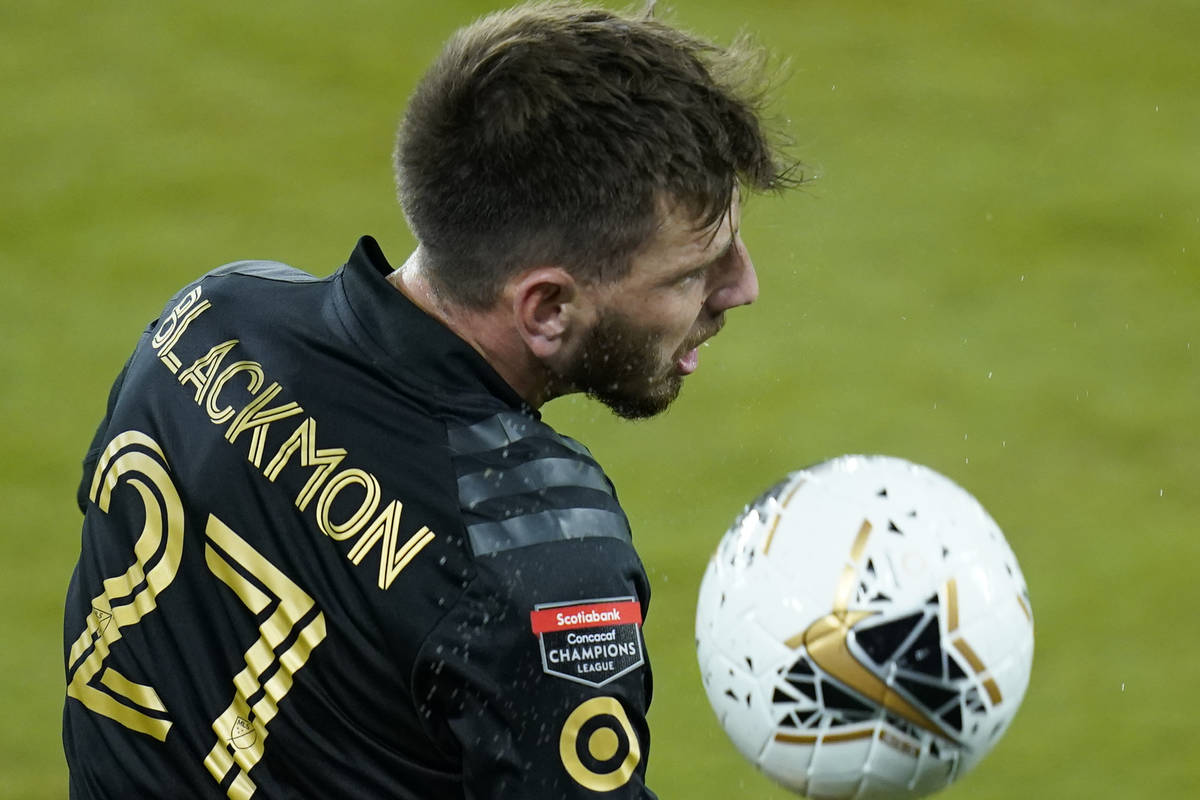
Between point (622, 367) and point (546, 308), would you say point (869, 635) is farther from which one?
point (546, 308)

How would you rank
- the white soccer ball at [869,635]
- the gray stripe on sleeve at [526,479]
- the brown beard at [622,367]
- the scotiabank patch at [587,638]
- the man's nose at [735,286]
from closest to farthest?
the scotiabank patch at [587,638]
the gray stripe on sleeve at [526,479]
the white soccer ball at [869,635]
the brown beard at [622,367]
the man's nose at [735,286]

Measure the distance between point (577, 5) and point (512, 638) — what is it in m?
1.11

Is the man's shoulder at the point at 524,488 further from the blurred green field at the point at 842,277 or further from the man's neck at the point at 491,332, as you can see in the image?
the blurred green field at the point at 842,277

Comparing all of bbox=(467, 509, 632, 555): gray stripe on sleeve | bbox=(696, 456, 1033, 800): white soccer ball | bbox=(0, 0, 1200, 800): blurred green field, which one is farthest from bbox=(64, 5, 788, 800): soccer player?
bbox=(0, 0, 1200, 800): blurred green field

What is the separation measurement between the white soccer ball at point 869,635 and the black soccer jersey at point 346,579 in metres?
0.25

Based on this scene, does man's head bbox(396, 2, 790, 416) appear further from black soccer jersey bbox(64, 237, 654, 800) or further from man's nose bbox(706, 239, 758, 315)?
black soccer jersey bbox(64, 237, 654, 800)

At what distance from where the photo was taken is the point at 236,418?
2783 millimetres

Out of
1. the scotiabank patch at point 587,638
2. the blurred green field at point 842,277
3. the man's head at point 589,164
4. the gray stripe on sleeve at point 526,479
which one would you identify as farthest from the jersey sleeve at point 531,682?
the blurred green field at point 842,277

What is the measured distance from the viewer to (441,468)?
2633 mm

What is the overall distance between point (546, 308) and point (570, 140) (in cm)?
28

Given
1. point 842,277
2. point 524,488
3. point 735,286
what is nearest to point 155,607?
point 524,488

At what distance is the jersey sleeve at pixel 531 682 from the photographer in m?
2.51

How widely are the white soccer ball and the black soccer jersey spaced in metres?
0.25

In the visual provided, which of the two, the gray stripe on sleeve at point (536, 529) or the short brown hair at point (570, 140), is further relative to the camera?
the short brown hair at point (570, 140)
